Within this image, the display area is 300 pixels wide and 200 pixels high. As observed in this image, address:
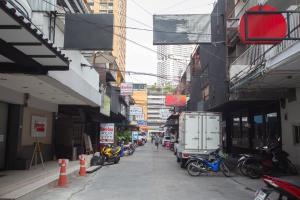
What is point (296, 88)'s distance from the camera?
17.5 m

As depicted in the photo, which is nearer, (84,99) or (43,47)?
(43,47)

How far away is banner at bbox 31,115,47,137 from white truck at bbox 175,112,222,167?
7611 mm

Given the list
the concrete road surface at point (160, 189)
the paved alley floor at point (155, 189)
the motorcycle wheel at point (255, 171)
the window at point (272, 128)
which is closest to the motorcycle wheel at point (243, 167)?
the motorcycle wheel at point (255, 171)

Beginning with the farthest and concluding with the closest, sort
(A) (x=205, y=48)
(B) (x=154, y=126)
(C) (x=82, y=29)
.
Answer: (B) (x=154, y=126), (A) (x=205, y=48), (C) (x=82, y=29)

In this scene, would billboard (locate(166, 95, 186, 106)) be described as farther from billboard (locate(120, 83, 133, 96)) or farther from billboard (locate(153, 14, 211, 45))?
billboard (locate(153, 14, 211, 45))

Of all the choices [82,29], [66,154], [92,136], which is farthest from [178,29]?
[92,136]

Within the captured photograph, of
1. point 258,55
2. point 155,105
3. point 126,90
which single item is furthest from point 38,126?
point 155,105

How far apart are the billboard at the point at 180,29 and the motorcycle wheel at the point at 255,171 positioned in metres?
5.73

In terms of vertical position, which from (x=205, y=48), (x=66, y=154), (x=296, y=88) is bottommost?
(x=66, y=154)

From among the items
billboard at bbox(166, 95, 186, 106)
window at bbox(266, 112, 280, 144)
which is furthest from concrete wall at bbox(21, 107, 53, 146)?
billboard at bbox(166, 95, 186, 106)

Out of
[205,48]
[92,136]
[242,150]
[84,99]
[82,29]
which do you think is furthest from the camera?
[92,136]

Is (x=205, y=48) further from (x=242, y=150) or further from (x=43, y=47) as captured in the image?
(x=43, y=47)

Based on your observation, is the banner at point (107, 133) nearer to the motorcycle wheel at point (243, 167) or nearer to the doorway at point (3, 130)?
the doorway at point (3, 130)

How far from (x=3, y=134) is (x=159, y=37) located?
805 centimetres
